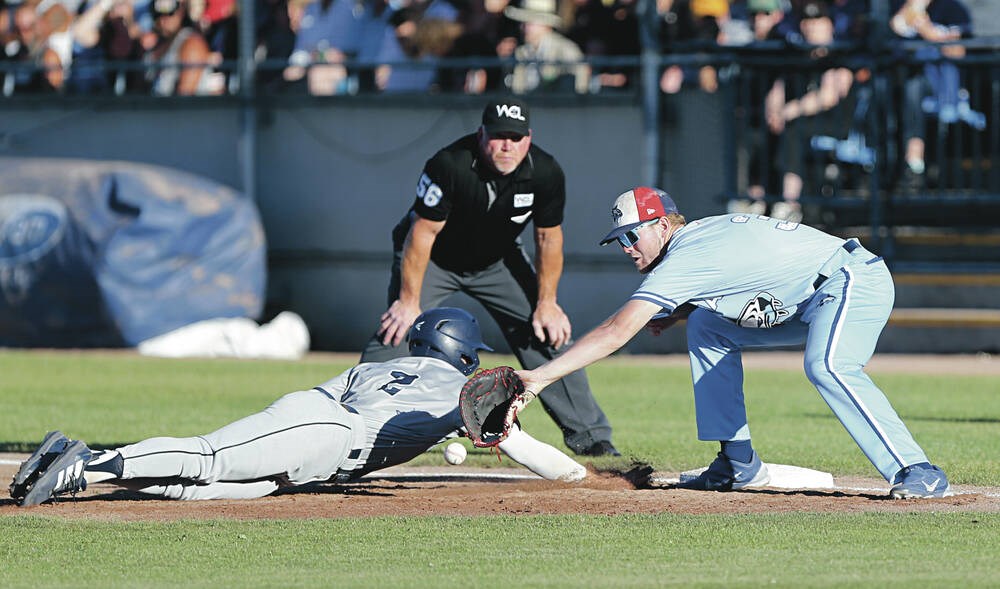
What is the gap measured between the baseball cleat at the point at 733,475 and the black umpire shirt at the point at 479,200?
189 cm

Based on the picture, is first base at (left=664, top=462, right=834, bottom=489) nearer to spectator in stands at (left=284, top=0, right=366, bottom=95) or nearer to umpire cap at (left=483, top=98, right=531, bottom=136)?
umpire cap at (left=483, top=98, right=531, bottom=136)

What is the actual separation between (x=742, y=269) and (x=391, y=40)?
1200 cm

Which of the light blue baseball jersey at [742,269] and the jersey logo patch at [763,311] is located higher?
the light blue baseball jersey at [742,269]

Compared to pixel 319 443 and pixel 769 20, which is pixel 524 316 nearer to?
pixel 319 443

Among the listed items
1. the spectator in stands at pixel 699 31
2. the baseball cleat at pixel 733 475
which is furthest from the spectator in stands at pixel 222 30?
the baseball cleat at pixel 733 475

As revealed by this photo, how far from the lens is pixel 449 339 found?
838cm

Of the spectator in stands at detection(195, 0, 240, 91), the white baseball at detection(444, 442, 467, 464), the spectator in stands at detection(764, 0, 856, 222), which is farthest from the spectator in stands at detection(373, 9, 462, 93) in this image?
the white baseball at detection(444, 442, 467, 464)

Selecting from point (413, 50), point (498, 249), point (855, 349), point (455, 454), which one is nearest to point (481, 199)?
point (498, 249)

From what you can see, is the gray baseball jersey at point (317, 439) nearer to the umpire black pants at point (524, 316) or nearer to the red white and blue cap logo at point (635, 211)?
the red white and blue cap logo at point (635, 211)

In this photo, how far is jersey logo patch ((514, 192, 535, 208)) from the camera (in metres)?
9.53

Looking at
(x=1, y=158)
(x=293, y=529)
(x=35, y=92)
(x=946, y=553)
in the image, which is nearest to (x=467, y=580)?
(x=293, y=529)

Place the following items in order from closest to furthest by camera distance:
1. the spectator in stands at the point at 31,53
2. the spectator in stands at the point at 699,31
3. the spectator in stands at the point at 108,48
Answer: the spectator in stands at the point at 699,31 < the spectator in stands at the point at 108,48 < the spectator in stands at the point at 31,53

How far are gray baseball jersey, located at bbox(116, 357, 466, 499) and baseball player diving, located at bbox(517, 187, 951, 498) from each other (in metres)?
0.87

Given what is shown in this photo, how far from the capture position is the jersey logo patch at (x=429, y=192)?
938 centimetres
